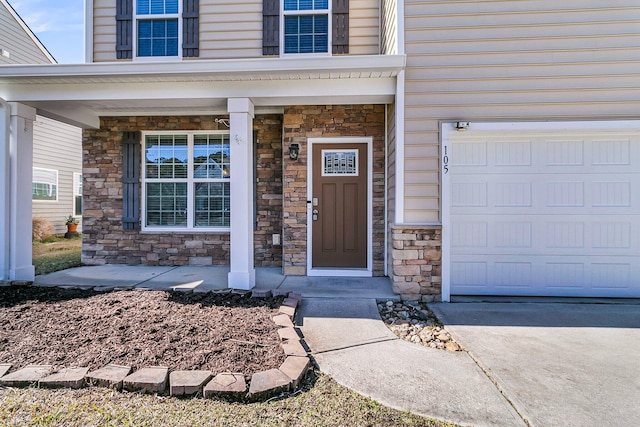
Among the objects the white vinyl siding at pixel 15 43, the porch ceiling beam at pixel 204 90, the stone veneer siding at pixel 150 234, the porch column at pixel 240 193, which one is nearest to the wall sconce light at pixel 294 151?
the stone veneer siding at pixel 150 234

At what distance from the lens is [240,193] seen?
4176 millimetres

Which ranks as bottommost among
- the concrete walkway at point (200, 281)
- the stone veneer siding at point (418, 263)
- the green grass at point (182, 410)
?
the green grass at point (182, 410)

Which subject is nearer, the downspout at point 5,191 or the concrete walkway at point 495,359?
the concrete walkway at point 495,359

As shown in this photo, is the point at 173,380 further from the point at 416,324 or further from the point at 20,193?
the point at 20,193

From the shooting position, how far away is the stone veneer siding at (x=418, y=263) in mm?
4098

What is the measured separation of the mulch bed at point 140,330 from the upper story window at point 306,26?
4124 mm

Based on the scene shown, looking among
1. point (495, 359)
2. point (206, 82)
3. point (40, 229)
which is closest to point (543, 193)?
point (495, 359)

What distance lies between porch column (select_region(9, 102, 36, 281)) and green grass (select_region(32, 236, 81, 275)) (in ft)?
2.53

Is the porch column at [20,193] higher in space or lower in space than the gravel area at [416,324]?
higher

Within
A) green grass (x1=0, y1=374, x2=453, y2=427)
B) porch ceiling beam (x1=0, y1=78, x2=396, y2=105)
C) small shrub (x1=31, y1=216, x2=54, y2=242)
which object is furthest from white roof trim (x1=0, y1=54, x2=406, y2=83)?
small shrub (x1=31, y1=216, x2=54, y2=242)

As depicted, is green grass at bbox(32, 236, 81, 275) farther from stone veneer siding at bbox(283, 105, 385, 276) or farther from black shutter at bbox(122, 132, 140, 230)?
stone veneer siding at bbox(283, 105, 385, 276)

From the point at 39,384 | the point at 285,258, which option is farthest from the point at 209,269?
the point at 39,384

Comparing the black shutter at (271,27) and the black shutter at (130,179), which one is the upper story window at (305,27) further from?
the black shutter at (130,179)

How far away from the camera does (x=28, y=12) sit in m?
10.1
